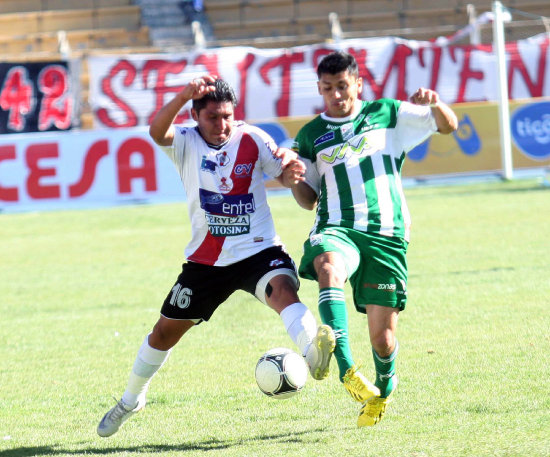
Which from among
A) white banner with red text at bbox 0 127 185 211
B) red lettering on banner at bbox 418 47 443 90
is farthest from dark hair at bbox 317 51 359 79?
red lettering on banner at bbox 418 47 443 90

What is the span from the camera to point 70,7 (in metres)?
25.6

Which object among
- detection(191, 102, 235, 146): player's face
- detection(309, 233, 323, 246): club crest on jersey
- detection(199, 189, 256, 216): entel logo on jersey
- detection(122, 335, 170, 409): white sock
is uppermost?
detection(191, 102, 235, 146): player's face

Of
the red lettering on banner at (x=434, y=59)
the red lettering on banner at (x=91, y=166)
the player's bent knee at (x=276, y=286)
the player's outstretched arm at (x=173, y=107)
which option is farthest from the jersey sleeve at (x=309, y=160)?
the red lettering on banner at (x=434, y=59)

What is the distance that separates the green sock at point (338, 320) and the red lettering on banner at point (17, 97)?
1601cm

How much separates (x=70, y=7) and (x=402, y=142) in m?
22.2

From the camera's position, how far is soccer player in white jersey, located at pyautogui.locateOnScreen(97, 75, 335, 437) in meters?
4.84

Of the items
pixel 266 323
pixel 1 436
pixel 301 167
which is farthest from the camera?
pixel 266 323

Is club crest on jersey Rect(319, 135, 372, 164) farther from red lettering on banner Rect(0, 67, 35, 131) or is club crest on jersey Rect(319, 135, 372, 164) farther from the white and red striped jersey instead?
red lettering on banner Rect(0, 67, 35, 131)

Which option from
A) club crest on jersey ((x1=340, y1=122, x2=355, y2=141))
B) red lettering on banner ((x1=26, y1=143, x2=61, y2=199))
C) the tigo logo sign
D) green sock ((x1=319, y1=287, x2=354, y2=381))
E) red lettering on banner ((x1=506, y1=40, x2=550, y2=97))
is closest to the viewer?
green sock ((x1=319, y1=287, x2=354, y2=381))

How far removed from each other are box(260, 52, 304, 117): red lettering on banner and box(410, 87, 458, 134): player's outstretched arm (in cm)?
1560

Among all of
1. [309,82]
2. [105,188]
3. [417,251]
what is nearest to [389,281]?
[417,251]

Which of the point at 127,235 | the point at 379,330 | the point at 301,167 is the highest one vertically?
the point at 301,167

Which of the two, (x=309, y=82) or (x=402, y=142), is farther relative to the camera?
(x=309, y=82)

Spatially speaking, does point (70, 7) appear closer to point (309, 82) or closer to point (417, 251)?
point (309, 82)
